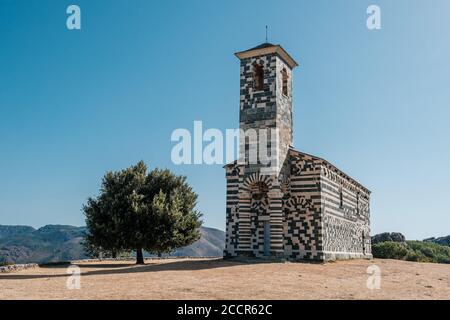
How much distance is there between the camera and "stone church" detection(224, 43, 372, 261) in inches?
1009

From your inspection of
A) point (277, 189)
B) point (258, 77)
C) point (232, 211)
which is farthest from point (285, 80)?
point (232, 211)

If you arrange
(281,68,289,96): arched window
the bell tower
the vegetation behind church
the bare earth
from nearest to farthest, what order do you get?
the bare earth < the bell tower < (281,68,289,96): arched window < the vegetation behind church

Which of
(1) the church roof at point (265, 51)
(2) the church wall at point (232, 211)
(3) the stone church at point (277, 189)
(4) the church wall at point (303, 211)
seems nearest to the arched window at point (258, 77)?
(3) the stone church at point (277, 189)

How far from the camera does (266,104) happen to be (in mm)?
27156

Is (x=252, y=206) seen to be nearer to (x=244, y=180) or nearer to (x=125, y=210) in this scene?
(x=244, y=180)

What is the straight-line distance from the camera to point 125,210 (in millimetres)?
26016

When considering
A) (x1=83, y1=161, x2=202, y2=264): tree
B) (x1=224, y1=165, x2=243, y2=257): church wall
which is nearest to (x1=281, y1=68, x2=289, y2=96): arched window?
(x1=224, y1=165, x2=243, y2=257): church wall

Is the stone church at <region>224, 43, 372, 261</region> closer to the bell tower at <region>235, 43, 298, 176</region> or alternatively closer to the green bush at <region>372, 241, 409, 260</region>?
the bell tower at <region>235, 43, 298, 176</region>

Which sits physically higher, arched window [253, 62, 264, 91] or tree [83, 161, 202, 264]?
arched window [253, 62, 264, 91]

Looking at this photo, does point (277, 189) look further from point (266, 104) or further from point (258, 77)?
point (258, 77)

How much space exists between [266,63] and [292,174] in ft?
25.3

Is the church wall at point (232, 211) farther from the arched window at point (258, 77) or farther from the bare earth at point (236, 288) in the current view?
the bare earth at point (236, 288)
